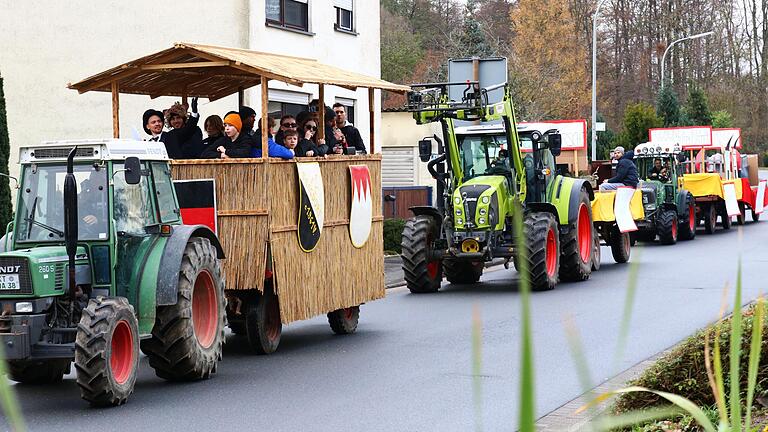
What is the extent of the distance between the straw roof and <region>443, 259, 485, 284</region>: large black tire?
20.4ft

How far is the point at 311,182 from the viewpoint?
12695mm

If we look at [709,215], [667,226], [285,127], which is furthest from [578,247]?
[709,215]

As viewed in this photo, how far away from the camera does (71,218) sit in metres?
9.38

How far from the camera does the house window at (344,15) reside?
28984 millimetres

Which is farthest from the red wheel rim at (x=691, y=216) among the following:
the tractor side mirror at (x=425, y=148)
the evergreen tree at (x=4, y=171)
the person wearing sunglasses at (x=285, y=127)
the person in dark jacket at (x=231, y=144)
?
the person in dark jacket at (x=231, y=144)

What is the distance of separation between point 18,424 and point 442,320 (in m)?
13.5

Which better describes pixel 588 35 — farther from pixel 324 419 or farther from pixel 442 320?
pixel 324 419

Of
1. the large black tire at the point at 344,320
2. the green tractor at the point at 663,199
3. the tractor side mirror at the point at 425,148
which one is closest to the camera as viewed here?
the large black tire at the point at 344,320

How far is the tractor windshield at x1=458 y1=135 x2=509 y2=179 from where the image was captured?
19.5 metres

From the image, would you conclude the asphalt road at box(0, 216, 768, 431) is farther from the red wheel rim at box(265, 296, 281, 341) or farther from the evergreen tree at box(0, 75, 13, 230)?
the evergreen tree at box(0, 75, 13, 230)

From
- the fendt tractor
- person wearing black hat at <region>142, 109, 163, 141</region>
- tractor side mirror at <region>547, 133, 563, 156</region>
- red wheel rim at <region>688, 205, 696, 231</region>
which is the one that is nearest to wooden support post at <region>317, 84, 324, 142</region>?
person wearing black hat at <region>142, 109, 163, 141</region>

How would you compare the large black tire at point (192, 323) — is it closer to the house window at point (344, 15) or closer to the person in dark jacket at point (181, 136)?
the person in dark jacket at point (181, 136)

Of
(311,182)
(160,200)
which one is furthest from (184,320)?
(311,182)

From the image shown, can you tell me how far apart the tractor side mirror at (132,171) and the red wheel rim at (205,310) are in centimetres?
135
